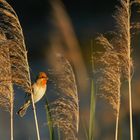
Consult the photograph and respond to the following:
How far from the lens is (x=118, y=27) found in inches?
144

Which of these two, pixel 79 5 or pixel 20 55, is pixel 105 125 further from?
pixel 79 5

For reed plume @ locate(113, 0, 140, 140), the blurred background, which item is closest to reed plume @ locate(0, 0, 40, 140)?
reed plume @ locate(113, 0, 140, 140)

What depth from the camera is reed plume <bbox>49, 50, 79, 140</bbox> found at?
359cm

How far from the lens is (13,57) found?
3561 mm

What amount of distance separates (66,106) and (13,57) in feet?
1.21

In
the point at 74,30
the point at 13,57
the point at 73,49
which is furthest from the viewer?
the point at 74,30

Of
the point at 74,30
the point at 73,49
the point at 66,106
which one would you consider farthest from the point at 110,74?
the point at 74,30

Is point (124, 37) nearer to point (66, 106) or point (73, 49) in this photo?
point (66, 106)

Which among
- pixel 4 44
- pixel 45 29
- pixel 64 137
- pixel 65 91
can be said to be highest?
pixel 45 29

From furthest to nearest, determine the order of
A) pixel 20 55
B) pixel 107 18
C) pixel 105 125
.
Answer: pixel 107 18 → pixel 105 125 → pixel 20 55

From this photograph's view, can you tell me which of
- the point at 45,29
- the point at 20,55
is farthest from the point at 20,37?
the point at 45,29

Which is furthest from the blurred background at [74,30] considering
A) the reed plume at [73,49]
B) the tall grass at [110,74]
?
the tall grass at [110,74]

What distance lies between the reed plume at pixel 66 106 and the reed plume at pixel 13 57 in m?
0.21

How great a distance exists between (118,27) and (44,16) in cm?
451
